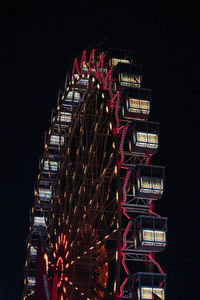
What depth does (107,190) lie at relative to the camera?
24.2 m

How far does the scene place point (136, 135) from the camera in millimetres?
22188

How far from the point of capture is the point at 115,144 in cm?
2247

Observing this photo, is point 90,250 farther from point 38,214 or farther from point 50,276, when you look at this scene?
point 38,214

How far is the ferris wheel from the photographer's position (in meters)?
20.6

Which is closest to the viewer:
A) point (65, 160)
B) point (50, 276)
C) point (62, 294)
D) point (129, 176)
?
point (129, 176)

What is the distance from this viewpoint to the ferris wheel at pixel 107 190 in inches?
811

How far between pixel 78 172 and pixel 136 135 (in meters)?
6.46

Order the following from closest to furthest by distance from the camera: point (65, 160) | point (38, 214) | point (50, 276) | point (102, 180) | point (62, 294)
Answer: point (102, 180) → point (62, 294) → point (50, 276) → point (65, 160) → point (38, 214)

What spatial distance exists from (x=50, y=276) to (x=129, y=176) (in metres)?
8.16

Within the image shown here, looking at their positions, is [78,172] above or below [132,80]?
below

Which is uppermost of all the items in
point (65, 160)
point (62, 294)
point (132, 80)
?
point (132, 80)

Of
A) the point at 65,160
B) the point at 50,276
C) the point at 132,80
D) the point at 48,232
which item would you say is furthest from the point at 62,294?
the point at 132,80

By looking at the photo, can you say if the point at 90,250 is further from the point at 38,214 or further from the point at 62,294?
the point at 38,214

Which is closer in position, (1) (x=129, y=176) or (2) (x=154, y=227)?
(2) (x=154, y=227)
